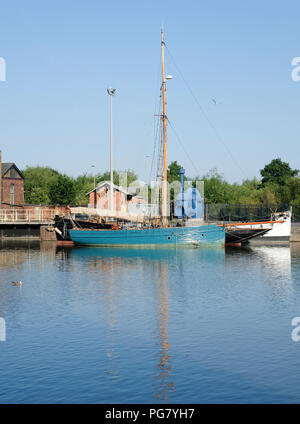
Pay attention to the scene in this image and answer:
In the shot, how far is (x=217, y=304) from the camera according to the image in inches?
1182

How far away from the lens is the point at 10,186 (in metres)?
90.8

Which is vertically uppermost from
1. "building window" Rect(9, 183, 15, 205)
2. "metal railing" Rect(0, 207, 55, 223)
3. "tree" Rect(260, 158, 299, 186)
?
"tree" Rect(260, 158, 299, 186)

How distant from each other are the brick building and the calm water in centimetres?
4561

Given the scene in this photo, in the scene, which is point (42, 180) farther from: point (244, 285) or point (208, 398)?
point (208, 398)

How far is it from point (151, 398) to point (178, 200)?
55820 millimetres

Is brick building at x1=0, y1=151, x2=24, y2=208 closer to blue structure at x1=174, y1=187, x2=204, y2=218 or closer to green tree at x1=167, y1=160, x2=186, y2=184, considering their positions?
blue structure at x1=174, y1=187, x2=204, y2=218

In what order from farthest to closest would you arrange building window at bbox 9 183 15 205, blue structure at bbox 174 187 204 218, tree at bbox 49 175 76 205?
tree at bbox 49 175 76 205
building window at bbox 9 183 15 205
blue structure at bbox 174 187 204 218

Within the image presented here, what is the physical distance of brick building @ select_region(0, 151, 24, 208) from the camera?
88812 millimetres

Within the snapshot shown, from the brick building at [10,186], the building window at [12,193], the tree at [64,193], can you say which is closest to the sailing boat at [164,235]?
the brick building at [10,186]

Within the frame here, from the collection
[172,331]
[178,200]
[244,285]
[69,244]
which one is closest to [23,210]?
[69,244]

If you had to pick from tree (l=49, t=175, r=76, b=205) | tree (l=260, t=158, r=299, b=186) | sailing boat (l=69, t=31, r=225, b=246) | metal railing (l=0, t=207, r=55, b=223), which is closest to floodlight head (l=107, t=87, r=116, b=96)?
sailing boat (l=69, t=31, r=225, b=246)

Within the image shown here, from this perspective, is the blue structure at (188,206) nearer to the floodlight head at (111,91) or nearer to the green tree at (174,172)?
the floodlight head at (111,91)

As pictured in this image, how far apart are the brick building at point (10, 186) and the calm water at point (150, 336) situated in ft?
150

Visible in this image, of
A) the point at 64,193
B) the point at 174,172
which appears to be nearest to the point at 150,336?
the point at 64,193
